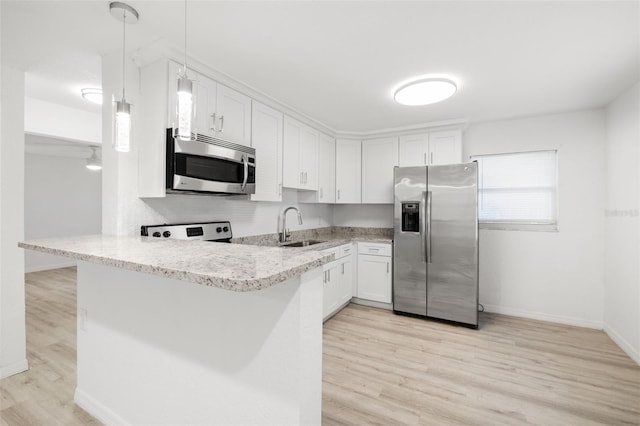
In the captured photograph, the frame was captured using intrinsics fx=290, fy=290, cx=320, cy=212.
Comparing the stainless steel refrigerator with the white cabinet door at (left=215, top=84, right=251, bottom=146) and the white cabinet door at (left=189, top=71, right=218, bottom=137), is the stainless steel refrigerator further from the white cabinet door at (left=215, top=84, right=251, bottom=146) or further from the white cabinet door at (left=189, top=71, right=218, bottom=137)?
the white cabinet door at (left=189, top=71, right=218, bottom=137)

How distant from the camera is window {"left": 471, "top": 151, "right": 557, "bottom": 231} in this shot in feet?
11.3

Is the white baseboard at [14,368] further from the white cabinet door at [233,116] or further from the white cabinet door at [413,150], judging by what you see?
the white cabinet door at [413,150]

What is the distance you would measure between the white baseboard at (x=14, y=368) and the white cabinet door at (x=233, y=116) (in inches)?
93.3

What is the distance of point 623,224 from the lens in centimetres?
277

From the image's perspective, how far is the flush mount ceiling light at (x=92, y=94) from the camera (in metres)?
2.69

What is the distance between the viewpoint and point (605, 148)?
3164 mm

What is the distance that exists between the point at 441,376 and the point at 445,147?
261cm

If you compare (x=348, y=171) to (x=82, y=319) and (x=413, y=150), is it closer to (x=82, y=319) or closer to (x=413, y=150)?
(x=413, y=150)

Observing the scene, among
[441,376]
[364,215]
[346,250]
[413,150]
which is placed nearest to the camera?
[441,376]

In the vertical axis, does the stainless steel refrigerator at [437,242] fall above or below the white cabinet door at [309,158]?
below

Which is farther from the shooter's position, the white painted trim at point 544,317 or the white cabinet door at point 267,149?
the white painted trim at point 544,317

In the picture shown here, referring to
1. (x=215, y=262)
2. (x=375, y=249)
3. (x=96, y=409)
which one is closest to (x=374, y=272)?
(x=375, y=249)

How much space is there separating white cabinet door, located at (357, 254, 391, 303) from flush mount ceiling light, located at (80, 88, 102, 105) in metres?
3.35

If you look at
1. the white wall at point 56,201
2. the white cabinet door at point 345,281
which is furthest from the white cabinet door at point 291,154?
the white wall at point 56,201
